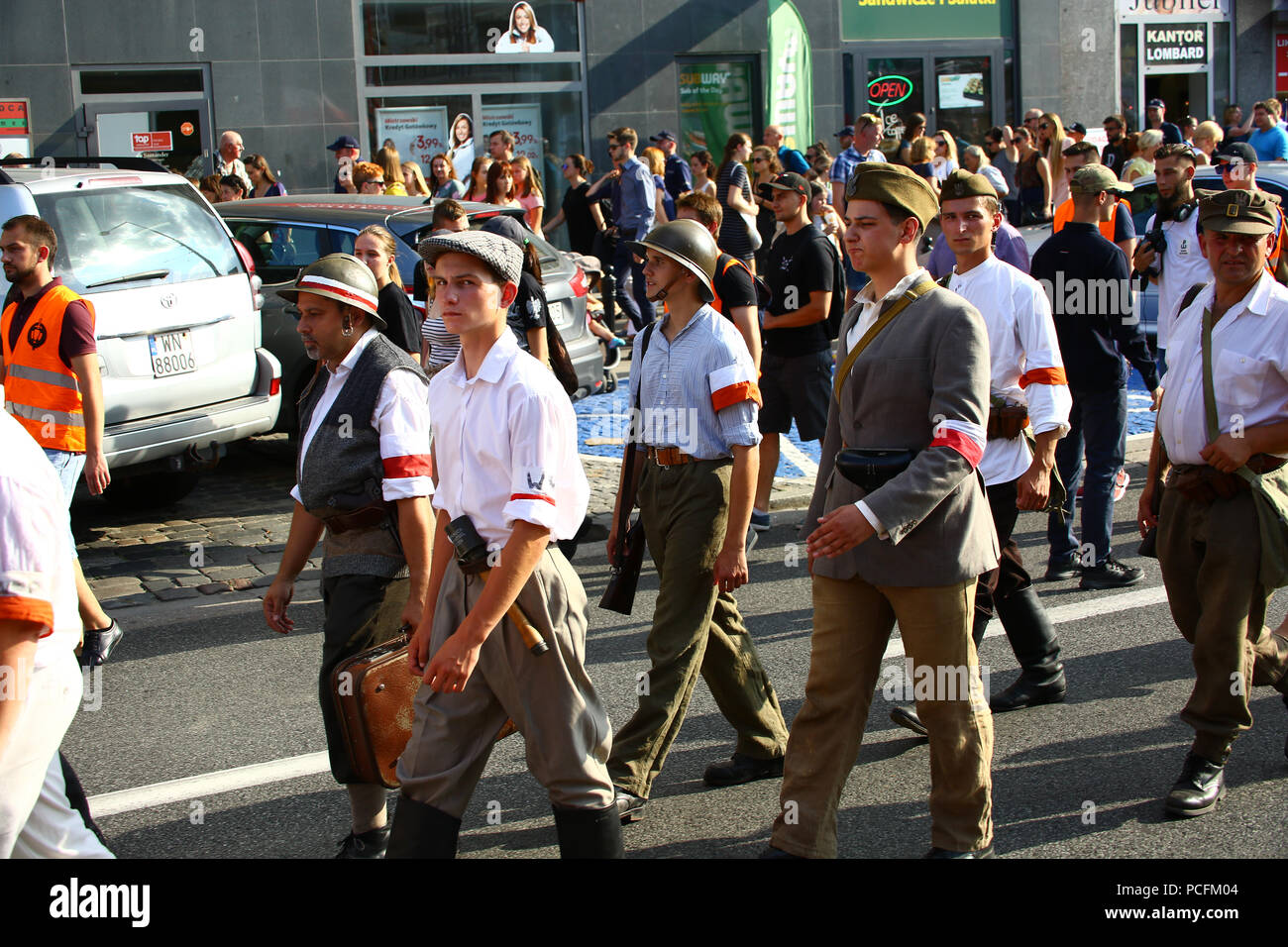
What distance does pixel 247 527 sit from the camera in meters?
8.66

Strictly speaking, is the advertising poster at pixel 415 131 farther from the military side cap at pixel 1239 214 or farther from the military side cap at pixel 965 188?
the military side cap at pixel 1239 214

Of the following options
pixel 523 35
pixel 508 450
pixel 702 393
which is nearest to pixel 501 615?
pixel 508 450

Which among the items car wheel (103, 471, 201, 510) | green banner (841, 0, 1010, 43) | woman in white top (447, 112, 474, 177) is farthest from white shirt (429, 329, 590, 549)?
green banner (841, 0, 1010, 43)

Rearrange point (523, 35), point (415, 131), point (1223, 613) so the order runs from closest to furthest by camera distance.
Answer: point (1223, 613)
point (415, 131)
point (523, 35)

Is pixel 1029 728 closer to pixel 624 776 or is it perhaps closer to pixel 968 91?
pixel 624 776

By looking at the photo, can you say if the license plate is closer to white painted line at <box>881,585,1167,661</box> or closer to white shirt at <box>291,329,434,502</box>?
white shirt at <box>291,329,434,502</box>

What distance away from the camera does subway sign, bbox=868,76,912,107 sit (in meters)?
21.9

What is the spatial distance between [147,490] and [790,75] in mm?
14092

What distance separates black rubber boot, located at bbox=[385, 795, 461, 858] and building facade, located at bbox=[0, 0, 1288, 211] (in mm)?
15696

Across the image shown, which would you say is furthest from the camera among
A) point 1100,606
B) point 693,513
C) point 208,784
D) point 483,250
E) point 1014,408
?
point 1100,606

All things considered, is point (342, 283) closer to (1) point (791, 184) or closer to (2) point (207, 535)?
(1) point (791, 184)

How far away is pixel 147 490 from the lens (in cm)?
913
